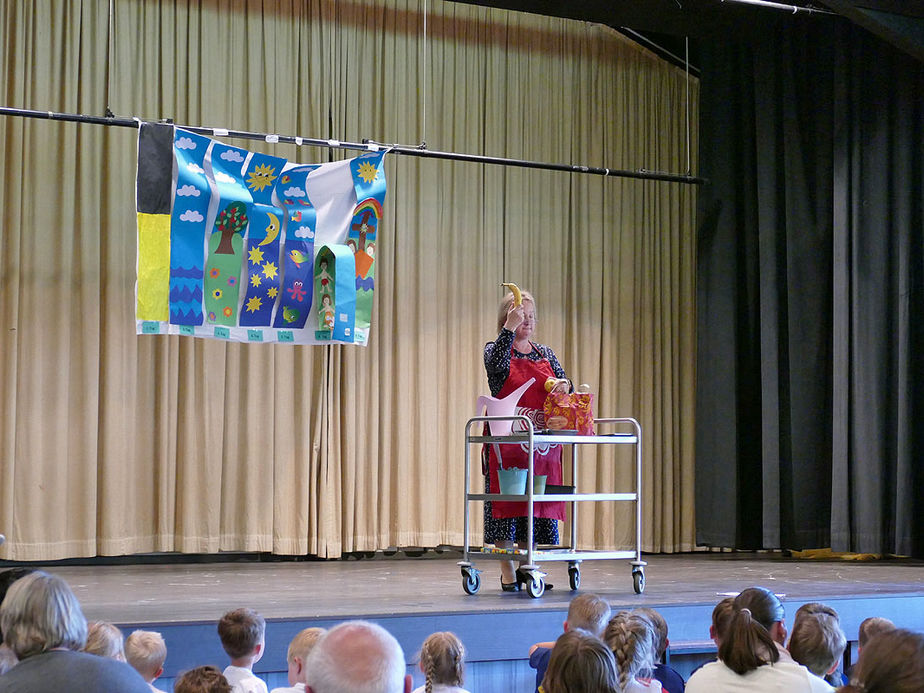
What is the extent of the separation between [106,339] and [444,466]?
232 cm

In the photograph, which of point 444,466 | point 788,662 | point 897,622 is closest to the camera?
point 788,662

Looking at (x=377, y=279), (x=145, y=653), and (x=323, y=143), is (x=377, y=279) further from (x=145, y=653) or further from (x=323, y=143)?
(x=145, y=653)

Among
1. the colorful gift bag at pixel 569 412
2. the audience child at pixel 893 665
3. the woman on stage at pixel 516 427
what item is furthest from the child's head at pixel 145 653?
the colorful gift bag at pixel 569 412

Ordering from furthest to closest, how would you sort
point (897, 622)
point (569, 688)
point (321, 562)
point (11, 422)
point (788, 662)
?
point (321, 562)
point (11, 422)
point (897, 622)
point (788, 662)
point (569, 688)

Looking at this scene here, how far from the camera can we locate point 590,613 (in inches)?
137

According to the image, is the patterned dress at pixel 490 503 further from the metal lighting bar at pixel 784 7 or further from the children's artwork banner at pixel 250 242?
the metal lighting bar at pixel 784 7

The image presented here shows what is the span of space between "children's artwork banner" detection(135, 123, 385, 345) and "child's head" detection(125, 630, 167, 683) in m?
3.13

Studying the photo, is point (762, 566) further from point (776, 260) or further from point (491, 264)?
point (491, 264)

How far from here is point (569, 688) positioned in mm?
2016

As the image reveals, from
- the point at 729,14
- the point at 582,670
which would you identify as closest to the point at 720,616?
the point at 582,670

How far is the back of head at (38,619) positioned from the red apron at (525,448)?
323 cm

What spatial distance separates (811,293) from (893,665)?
235 inches

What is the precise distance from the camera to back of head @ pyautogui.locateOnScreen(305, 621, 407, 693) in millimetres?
1864

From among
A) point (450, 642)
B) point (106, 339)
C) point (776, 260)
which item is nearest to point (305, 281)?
point (106, 339)
